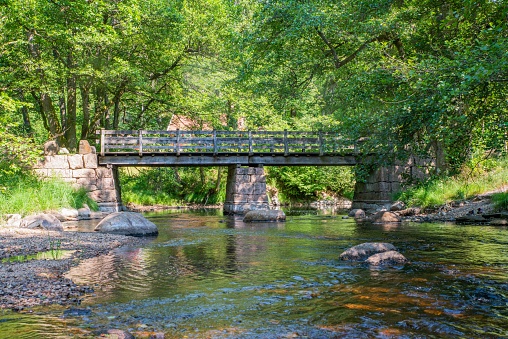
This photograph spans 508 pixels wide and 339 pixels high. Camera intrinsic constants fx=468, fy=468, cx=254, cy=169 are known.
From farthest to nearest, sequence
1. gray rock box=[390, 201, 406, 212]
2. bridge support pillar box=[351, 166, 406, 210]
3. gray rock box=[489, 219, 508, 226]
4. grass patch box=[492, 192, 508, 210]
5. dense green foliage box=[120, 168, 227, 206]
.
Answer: dense green foliage box=[120, 168, 227, 206]
bridge support pillar box=[351, 166, 406, 210]
gray rock box=[390, 201, 406, 212]
grass patch box=[492, 192, 508, 210]
gray rock box=[489, 219, 508, 226]

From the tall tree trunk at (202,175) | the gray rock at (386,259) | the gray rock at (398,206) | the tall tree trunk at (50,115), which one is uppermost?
the tall tree trunk at (50,115)

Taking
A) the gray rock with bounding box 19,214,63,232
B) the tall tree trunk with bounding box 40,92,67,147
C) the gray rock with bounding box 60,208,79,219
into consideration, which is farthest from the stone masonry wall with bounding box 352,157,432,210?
the tall tree trunk with bounding box 40,92,67,147

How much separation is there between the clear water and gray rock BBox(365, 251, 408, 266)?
0.67 feet

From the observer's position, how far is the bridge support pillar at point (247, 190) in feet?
73.8

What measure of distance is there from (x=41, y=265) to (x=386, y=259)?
17.5ft

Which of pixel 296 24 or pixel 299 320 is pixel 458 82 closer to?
pixel 299 320

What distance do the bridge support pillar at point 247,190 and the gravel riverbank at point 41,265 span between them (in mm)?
11608

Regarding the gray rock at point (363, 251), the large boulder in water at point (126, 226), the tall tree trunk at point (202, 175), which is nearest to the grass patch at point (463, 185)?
the gray rock at point (363, 251)

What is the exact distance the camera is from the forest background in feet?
26.1

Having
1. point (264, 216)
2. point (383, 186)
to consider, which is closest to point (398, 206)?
point (383, 186)

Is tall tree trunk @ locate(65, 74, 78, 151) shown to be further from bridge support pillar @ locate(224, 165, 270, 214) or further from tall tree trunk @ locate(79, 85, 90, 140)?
bridge support pillar @ locate(224, 165, 270, 214)

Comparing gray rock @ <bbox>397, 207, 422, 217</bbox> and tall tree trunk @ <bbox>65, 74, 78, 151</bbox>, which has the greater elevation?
tall tree trunk @ <bbox>65, 74, 78, 151</bbox>

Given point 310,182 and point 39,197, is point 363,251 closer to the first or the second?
point 39,197

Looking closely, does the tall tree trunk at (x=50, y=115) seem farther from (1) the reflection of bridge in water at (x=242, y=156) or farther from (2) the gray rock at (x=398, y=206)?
(2) the gray rock at (x=398, y=206)
